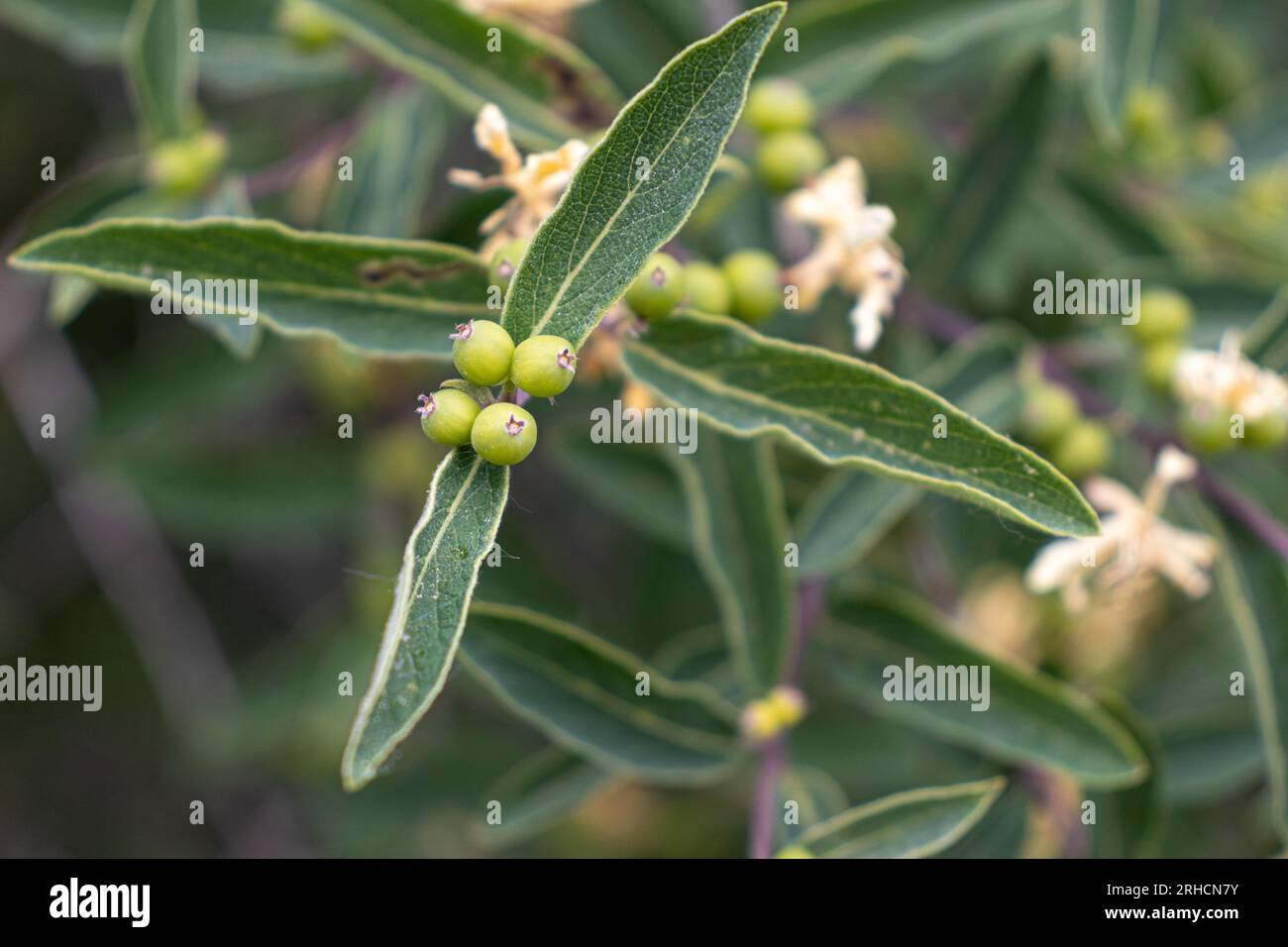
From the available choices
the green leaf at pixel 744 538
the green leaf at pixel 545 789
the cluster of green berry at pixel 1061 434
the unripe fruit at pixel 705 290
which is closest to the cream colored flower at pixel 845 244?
the unripe fruit at pixel 705 290

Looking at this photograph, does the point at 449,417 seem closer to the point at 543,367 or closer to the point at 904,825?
the point at 543,367

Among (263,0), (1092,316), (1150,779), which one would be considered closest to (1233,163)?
(1092,316)

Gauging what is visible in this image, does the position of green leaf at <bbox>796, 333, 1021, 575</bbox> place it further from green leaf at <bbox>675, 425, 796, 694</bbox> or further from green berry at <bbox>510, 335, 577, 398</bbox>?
green berry at <bbox>510, 335, 577, 398</bbox>

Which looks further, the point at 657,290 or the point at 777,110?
the point at 777,110

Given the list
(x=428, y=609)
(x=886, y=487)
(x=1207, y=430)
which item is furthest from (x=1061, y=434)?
(x=428, y=609)

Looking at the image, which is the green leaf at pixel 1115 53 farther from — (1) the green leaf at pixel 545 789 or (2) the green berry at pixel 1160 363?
(1) the green leaf at pixel 545 789
